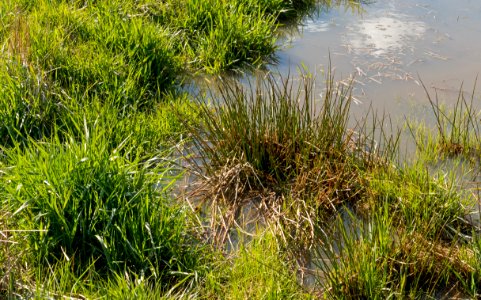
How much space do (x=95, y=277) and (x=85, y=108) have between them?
1234 millimetres

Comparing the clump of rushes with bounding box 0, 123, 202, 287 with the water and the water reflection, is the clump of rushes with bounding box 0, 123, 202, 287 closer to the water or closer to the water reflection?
the water

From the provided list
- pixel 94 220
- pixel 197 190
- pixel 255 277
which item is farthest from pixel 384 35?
pixel 94 220

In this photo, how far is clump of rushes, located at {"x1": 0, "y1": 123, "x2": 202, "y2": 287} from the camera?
2756mm

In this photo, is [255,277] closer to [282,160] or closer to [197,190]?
[197,190]

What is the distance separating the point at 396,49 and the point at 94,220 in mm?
3140

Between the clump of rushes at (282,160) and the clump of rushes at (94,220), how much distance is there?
1.58ft

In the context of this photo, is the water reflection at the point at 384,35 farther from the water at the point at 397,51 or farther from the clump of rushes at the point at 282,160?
the clump of rushes at the point at 282,160

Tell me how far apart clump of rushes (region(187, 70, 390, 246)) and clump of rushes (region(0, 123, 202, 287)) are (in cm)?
48

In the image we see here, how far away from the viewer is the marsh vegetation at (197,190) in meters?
2.69

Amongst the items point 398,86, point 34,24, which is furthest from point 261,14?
point 34,24

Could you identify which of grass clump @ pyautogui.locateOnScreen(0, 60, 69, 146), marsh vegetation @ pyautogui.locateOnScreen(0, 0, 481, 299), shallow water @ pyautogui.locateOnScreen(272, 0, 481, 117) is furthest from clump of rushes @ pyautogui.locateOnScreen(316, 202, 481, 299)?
grass clump @ pyautogui.locateOnScreen(0, 60, 69, 146)

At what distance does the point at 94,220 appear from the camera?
2.83 m

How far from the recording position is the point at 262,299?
2.57m

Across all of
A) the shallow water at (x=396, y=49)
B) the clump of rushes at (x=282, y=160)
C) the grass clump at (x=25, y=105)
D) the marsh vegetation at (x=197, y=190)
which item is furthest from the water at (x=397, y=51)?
the grass clump at (x=25, y=105)
